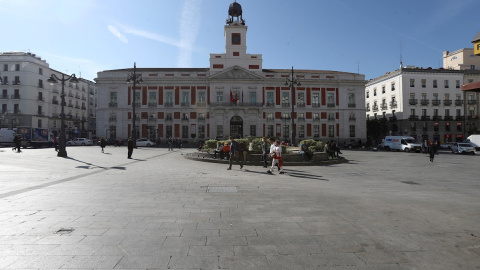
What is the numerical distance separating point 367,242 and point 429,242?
0.92m

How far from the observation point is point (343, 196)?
704 centimetres

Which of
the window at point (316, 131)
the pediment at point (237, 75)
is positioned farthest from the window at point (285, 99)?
the window at point (316, 131)

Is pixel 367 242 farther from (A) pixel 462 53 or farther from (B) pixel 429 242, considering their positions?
(A) pixel 462 53

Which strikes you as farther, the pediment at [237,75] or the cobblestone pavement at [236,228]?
the pediment at [237,75]

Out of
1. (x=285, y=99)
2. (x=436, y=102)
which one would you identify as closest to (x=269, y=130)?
(x=285, y=99)

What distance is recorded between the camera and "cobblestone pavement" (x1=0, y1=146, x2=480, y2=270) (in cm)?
330

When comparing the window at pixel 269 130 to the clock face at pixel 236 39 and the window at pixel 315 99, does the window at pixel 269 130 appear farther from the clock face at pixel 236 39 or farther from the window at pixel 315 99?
the clock face at pixel 236 39

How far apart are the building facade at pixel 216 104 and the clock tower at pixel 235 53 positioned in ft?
1.20

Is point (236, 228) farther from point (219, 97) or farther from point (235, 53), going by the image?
point (235, 53)

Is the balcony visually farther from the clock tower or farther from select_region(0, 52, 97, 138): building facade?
select_region(0, 52, 97, 138): building facade

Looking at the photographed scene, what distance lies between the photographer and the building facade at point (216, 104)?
46531mm

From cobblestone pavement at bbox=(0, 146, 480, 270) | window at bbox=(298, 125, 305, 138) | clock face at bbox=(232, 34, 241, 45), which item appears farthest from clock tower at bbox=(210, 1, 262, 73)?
cobblestone pavement at bbox=(0, 146, 480, 270)

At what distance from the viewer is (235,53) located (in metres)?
49.1

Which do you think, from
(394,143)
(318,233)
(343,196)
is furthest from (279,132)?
(318,233)
